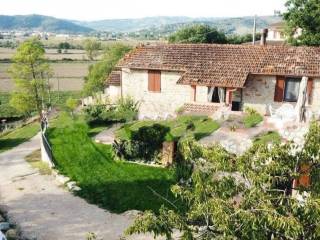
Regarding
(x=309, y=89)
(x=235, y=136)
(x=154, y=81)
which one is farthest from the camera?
(x=154, y=81)

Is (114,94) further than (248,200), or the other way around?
(114,94)

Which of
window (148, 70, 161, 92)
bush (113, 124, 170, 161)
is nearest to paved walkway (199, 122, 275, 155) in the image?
bush (113, 124, 170, 161)

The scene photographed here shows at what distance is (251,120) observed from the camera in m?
23.1

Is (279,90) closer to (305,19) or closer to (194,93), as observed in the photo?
(194,93)

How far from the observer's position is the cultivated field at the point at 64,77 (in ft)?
243

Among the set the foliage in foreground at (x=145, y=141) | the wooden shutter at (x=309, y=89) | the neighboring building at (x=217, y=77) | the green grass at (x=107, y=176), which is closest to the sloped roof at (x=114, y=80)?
the neighboring building at (x=217, y=77)

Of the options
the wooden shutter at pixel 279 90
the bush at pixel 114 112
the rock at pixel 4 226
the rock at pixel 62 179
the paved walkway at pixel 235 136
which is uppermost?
the wooden shutter at pixel 279 90

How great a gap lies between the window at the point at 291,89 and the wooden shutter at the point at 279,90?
239mm

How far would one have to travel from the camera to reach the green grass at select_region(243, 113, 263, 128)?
73.5 feet

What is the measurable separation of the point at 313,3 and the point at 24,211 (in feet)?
76.4

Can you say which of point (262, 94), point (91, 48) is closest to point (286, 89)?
point (262, 94)

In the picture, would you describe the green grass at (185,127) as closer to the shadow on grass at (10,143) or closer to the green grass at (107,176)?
the green grass at (107,176)

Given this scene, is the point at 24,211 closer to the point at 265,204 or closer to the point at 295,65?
the point at 265,204

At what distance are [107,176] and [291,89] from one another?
12952mm
